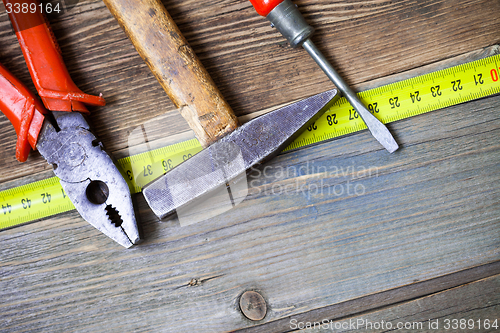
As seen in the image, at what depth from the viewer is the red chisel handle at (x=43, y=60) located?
42.2 inches

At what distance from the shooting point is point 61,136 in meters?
1.11

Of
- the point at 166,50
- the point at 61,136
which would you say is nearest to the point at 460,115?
the point at 166,50

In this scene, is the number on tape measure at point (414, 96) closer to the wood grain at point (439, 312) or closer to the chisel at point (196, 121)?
the chisel at point (196, 121)

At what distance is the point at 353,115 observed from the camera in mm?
1226

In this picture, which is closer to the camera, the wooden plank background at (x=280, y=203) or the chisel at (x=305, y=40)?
the chisel at (x=305, y=40)

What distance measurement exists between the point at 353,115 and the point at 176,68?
677 mm

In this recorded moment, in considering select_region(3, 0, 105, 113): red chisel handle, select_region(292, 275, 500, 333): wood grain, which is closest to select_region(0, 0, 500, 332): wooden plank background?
select_region(292, 275, 500, 333): wood grain

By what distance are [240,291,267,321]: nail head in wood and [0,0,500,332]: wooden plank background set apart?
3 centimetres

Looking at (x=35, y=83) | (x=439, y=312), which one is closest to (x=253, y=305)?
(x=439, y=312)

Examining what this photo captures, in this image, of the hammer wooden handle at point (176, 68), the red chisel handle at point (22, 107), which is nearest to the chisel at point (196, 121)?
the hammer wooden handle at point (176, 68)

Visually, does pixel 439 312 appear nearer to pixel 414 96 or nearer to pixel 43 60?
pixel 414 96

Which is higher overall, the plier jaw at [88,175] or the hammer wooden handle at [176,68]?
the hammer wooden handle at [176,68]

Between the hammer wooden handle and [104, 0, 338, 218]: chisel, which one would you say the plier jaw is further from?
the hammer wooden handle

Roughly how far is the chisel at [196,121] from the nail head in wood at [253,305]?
1.49 ft
